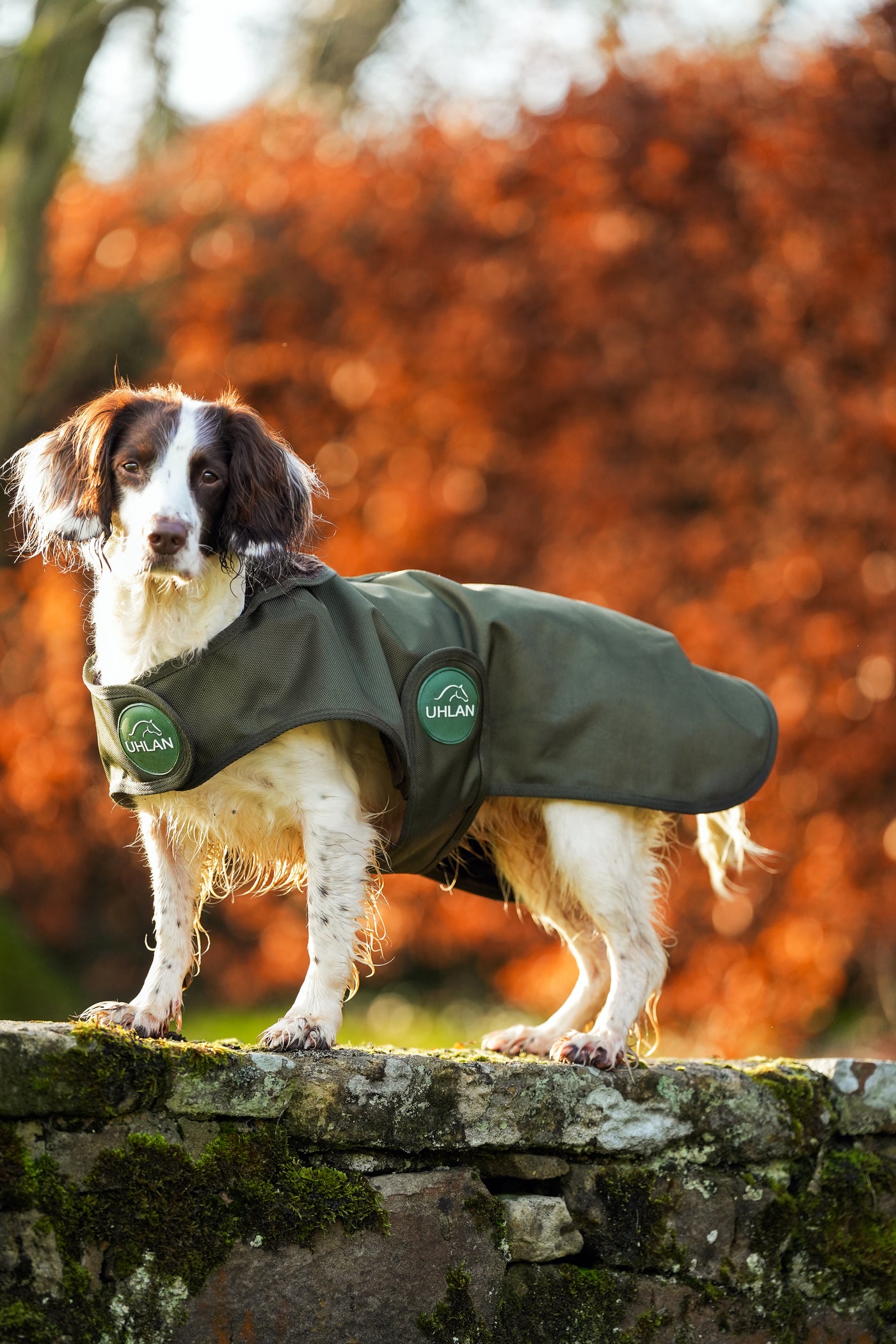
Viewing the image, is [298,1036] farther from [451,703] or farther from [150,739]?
[451,703]

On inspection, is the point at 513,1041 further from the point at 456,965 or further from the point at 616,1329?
the point at 456,965

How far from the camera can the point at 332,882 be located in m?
3.33

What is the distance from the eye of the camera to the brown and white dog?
10.5 ft

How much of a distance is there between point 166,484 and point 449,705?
2.86ft

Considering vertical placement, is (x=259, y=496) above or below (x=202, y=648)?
above

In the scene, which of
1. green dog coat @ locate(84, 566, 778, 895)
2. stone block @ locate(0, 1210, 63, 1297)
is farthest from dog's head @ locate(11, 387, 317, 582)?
stone block @ locate(0, 1210, 63, 1297)

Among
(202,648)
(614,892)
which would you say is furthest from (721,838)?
(202,648)

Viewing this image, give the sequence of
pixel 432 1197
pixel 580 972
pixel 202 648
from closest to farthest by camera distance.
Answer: pixel 432 1197, pixel 202 648, pixel 580 972

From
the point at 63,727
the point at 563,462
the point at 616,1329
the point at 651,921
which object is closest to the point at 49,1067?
the point at 616,1329

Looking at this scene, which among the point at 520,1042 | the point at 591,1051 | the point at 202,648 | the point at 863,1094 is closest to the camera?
the point at 202,648

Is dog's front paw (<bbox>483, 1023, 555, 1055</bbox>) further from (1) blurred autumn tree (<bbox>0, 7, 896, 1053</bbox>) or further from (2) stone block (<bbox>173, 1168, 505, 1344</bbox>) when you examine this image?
(1) blurred autumn tree (<bbox>0, 7, 896, 1053</bbox>)

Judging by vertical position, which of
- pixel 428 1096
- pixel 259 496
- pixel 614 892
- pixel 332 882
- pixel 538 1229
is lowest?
pixel 538 1229

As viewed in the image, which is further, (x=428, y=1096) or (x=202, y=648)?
(x=202, y=648)

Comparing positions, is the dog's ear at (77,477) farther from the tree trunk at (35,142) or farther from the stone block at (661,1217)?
the tree trunk at (35,142)
